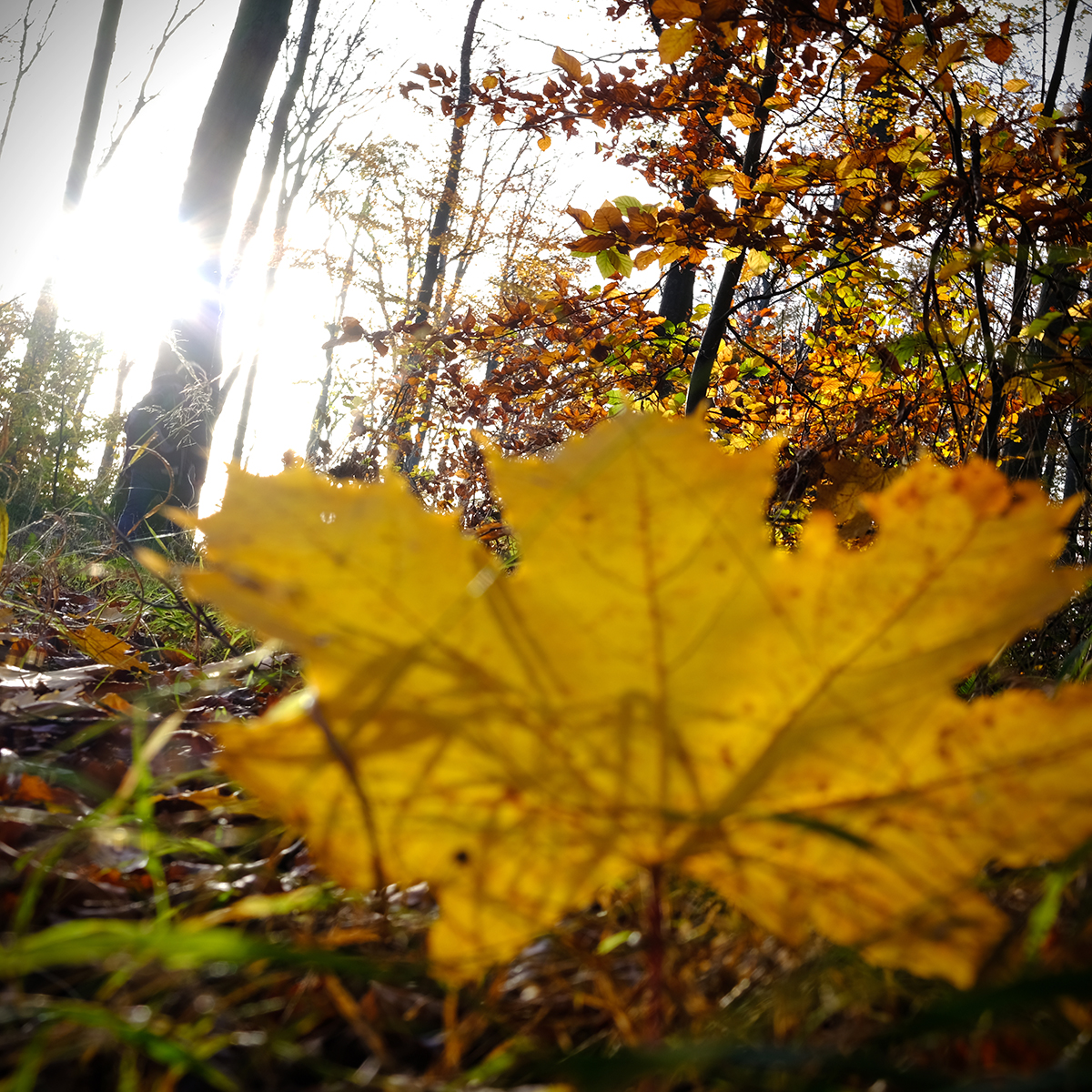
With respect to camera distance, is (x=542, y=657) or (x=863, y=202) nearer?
(x=542, y=657)

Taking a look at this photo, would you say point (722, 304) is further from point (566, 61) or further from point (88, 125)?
point (88, 125)

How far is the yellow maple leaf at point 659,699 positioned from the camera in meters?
0.34

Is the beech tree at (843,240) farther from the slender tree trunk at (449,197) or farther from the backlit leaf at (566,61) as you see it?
the slender tree trunk at (449,197)

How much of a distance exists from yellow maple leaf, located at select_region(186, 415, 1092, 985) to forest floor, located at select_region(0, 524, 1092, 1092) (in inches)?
1.9

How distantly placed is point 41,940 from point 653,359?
3017 millimetres

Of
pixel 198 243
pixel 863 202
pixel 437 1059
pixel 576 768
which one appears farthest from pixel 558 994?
pixel 198 243

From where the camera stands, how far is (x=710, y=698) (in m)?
0.36

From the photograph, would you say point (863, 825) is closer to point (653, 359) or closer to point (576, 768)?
point (576, 768)

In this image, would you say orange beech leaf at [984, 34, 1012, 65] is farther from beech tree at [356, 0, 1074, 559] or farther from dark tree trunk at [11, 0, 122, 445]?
dark tree trunk at [11, 0, 122, 445]

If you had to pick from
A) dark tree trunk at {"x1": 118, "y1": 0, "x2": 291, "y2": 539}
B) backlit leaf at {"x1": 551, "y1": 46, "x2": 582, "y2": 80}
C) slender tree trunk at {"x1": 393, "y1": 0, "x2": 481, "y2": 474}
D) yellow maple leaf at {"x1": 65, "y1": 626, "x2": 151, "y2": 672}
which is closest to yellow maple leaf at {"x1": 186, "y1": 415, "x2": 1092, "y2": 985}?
yellow maple leaf at {"x1": 65, "y1": 626, "x2": 151, "y2": 672}

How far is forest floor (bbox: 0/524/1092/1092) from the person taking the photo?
0.29 m

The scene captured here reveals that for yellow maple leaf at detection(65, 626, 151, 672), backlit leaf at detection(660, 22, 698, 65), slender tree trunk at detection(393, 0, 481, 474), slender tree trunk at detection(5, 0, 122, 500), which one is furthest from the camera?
slender tree trunk at detection(393, 0, 481, 474)

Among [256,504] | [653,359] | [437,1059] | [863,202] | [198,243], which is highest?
[198,243]

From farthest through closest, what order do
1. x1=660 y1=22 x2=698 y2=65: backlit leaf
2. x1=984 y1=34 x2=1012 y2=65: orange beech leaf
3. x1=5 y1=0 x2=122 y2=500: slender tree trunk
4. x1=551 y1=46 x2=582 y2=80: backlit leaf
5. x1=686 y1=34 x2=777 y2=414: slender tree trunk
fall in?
x1=5 y1=0 x2=122 y2=500: slender tree trunk → x1=686 y1=34 x2=777 y2=414: slender tree trunk → x1=551 y1=46 x2=582 y2=80: backlit leaf → x1=984 y1=34 x2=1012 y2=65: orange beech leaf → x1=660 y1=22 x2=698 y2=65: backlit leaf
